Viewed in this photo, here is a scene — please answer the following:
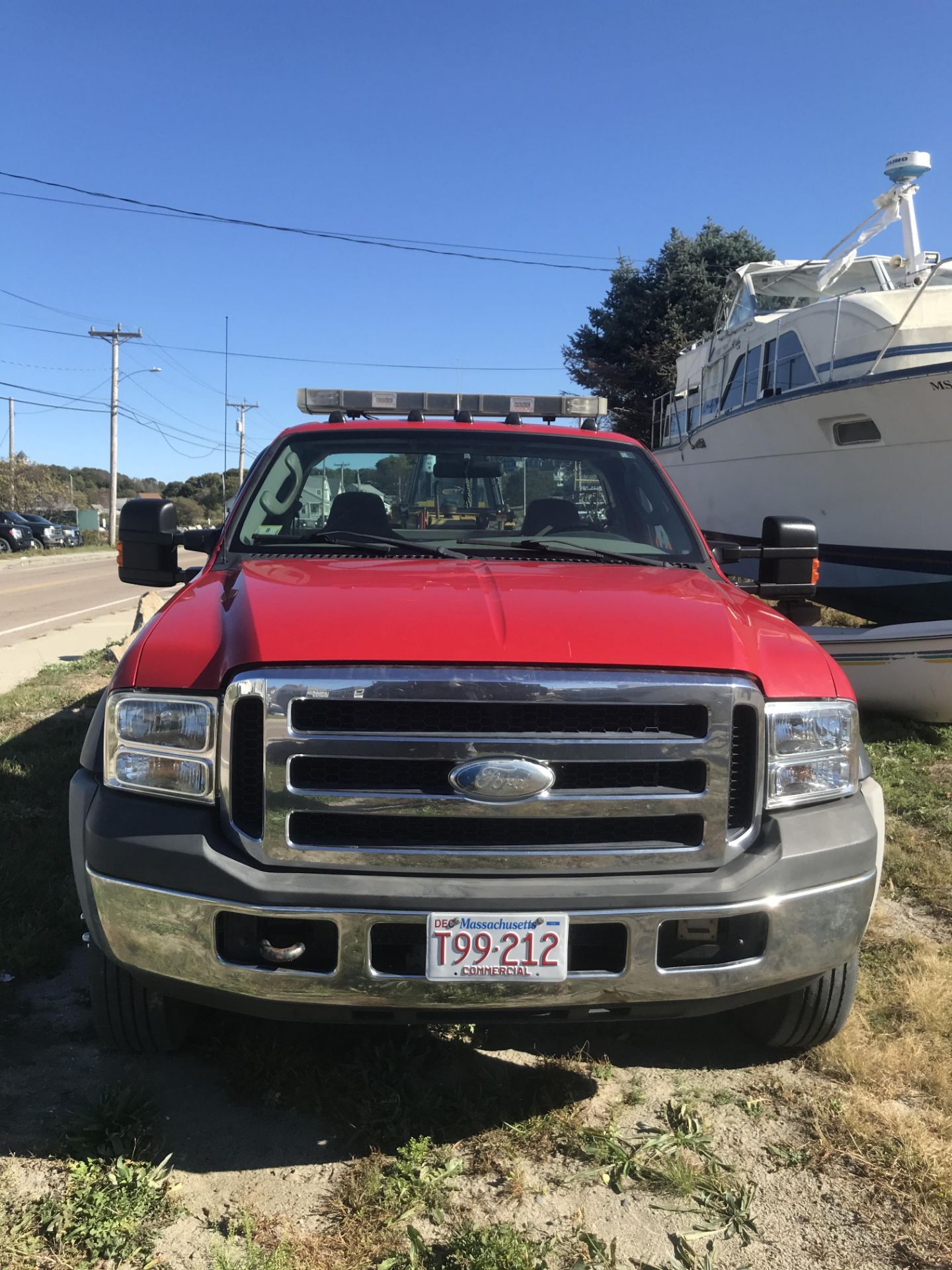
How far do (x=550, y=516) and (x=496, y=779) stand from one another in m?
1.86

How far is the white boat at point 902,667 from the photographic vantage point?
21.2ft

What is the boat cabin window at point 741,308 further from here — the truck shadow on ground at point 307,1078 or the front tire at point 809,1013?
the truck shadow on ground at point 307,1078

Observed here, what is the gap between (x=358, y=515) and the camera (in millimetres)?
3689

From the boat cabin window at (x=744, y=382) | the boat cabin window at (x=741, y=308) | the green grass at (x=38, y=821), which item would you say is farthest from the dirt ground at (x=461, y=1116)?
the boat cabin window at (x=741, y=308)

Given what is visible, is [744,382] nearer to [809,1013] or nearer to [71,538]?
[809,1013]

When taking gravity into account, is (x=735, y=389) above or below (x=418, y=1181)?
above

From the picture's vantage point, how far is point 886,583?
31.7 ft

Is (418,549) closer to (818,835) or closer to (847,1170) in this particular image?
(818,835)

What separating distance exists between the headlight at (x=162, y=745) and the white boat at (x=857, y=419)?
833 centimetres

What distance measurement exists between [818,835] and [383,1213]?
138cm

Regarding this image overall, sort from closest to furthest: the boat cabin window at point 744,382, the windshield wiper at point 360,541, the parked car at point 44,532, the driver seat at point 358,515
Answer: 1. the windshield wiper at point 360,541
2. the driver seat at point 358,515
3. the boat cabin window at point 744,382
4. the parked car at point 44,532

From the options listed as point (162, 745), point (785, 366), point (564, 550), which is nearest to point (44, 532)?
point (785, 366)

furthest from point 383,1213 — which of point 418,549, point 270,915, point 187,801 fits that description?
point 418,549

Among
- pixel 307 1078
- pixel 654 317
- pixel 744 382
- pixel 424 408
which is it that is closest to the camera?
pixel 307 1078
